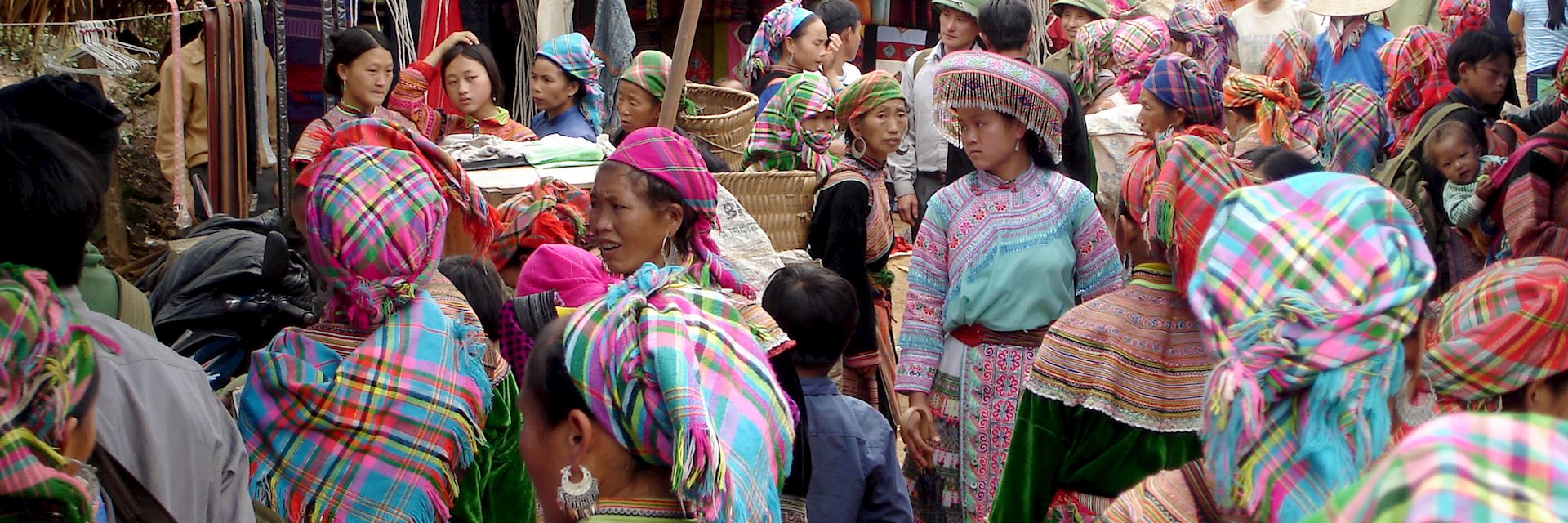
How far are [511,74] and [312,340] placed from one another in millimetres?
6648

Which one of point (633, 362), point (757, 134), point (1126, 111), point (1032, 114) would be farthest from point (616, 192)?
point (1126, 111)

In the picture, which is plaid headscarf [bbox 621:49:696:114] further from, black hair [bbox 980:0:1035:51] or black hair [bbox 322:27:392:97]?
black hair [bbox 980:0:1035:51]

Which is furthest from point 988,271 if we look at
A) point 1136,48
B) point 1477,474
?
point 1136,48

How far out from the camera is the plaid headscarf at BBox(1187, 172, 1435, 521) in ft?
6.25

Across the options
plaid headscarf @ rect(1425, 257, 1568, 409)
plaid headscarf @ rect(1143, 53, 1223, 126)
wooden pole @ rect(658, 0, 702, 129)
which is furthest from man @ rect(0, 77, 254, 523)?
plaid headscarf @ rect(1143, 53, 1223, 126)

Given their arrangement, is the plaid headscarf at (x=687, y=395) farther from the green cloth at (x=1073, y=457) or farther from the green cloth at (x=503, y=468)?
the green cloth at (x=503, y=468)

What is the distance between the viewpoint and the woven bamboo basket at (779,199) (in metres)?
5.67

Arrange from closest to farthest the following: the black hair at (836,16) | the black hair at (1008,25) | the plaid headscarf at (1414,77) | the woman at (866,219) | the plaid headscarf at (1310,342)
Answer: the plaid headscarf at (1310,342), the woman at (866,219), the black hair at (1008,25), the plaid headscarf at (1414,77), the black hair at (836,16)

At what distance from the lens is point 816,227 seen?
559cm

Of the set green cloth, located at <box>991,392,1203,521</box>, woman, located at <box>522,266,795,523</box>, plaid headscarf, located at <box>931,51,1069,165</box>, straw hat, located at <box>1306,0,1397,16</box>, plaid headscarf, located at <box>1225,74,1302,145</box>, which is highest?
straw hat, located at <box>1306,0,1397,16</box>

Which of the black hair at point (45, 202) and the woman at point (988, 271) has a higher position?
the black hair at point (45, 202)

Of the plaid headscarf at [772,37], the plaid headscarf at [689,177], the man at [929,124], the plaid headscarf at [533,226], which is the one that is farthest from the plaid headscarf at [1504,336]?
the plaid headscarf at [772,37]

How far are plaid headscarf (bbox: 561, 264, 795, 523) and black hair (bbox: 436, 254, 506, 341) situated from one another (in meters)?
1.88

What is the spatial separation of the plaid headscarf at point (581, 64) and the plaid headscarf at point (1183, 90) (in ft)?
8.44
